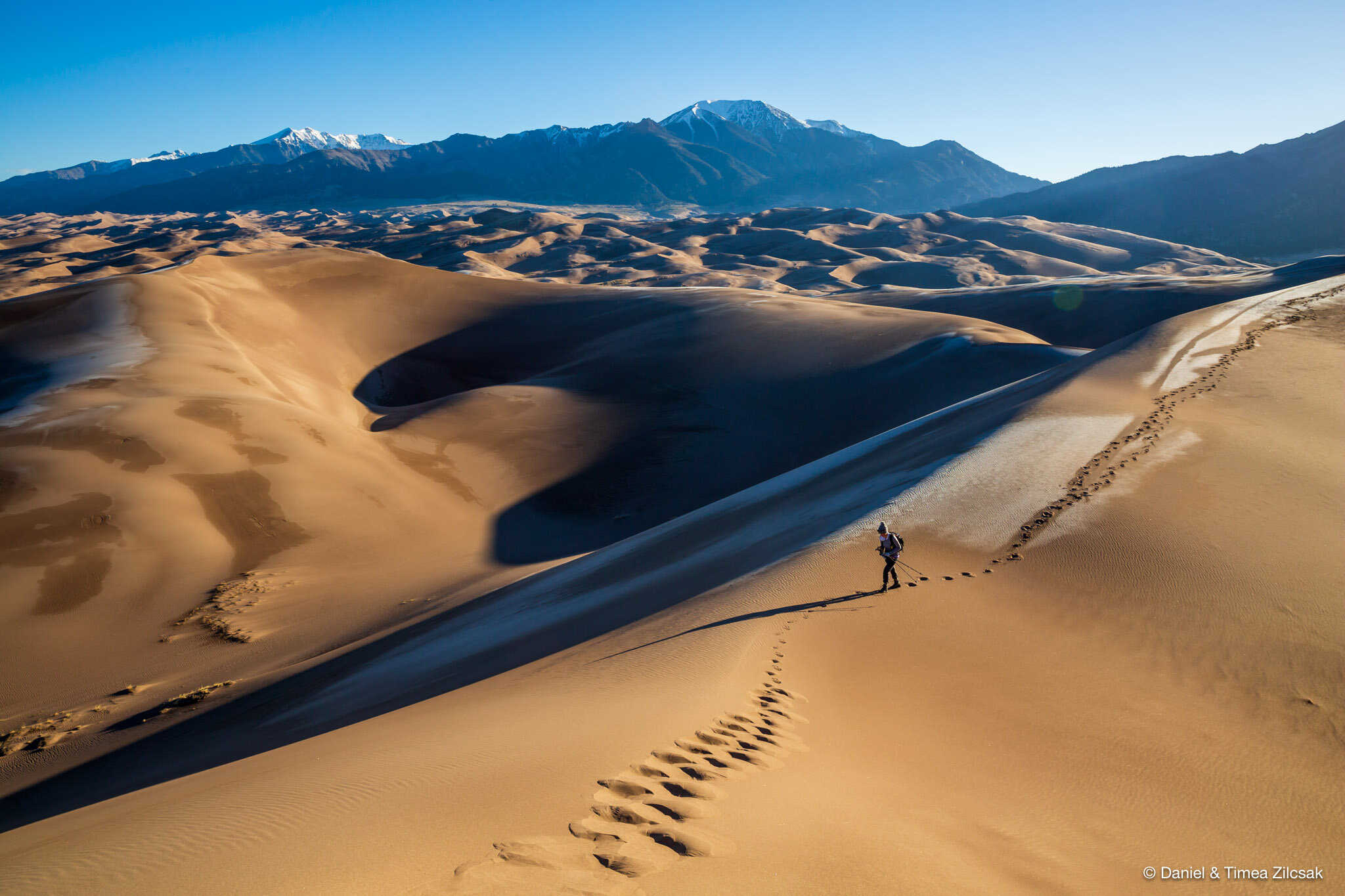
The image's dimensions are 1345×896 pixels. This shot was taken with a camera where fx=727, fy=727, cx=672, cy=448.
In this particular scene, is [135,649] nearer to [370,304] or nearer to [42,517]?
[42,517]

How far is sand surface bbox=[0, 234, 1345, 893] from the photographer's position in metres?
3.96

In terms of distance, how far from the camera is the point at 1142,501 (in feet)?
28.2

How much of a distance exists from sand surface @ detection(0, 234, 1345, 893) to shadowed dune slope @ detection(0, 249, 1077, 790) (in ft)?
0.37

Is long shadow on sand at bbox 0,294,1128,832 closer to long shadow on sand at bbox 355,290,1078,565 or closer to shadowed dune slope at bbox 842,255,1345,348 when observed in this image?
long shadow on sand at bbox 355,290,1078,565

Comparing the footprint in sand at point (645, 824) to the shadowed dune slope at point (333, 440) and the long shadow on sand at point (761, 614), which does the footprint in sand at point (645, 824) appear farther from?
the shadowed dune slope at point (333, 440)

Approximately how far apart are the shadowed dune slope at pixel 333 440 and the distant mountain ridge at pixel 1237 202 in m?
101

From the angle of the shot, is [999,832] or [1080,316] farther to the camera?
[1080,316]

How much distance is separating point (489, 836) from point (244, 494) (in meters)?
14.4

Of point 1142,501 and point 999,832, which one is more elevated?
point 1142,501

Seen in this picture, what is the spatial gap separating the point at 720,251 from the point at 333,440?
75.5 meters

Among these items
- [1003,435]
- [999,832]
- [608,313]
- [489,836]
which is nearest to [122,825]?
[489,836]

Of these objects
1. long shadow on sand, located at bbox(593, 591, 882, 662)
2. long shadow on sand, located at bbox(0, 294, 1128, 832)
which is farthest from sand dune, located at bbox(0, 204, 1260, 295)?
long shadow on sand, located at bbox(593, 591, 882, 662)

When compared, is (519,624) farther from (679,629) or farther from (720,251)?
(720,251)

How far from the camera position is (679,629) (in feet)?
24.6
